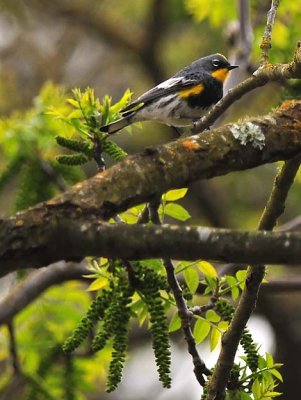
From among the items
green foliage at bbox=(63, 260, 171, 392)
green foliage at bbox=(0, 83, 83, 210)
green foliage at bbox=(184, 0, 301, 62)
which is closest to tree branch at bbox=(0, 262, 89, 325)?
green foliage at bbox=(0, 83, 83, 210)

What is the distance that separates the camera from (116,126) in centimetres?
434

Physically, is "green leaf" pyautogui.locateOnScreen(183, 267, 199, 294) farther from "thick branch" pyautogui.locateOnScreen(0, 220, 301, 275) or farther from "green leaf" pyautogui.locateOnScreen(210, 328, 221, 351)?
"thick branch" pyautogui.locateOnScreen(0, 220, 301, 275)

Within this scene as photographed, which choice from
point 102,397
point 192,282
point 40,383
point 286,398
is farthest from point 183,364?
point 192,282

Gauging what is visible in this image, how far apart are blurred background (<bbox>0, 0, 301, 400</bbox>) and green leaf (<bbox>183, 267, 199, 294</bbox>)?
1.88 metres

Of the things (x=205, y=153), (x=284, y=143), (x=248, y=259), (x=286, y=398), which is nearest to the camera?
(x=248, y=259)

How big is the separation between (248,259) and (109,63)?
10.2m

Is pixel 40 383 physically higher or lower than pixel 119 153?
lower

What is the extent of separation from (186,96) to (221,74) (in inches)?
15.2

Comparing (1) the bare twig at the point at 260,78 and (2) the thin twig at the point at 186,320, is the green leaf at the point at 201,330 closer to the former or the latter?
(2) the thin twig at the point at 186,320

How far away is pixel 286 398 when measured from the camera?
8.86m

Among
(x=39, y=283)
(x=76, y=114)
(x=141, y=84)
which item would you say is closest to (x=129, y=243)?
(x=76, y=114)

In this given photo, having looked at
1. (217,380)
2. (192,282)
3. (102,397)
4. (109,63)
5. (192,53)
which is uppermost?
(109,63)

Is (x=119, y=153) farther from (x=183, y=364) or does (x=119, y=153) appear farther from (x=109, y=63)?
(x=109, y=63)

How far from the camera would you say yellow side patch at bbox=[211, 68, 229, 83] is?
5.68m
